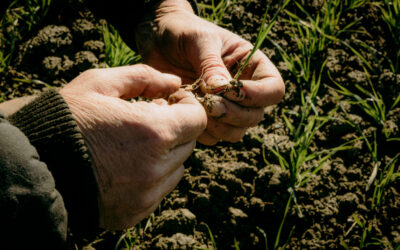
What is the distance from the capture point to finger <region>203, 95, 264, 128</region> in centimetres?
139

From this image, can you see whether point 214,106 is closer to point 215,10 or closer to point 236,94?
point 236,94

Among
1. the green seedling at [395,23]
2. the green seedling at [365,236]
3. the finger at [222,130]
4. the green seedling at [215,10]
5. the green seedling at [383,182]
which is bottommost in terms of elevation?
the green seedling at [365,236]

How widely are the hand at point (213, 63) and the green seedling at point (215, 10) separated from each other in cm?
28

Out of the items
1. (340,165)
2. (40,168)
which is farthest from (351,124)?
→ (40,168)

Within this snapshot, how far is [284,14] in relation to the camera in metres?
2.25

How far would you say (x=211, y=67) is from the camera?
1401mm

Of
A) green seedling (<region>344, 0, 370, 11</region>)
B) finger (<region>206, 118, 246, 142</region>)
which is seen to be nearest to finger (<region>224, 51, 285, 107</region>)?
finger (<region>206, 118, 246, 142</region>)

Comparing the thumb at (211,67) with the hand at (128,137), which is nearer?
the hand at (128,137)

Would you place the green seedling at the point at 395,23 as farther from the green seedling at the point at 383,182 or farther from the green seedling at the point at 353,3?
the green seedling at the point at 383,182

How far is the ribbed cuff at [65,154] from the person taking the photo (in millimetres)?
874

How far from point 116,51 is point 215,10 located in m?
0.73

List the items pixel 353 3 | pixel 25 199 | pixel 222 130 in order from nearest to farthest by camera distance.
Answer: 1. pixel 25 199
2. pixel 222 130
3. pixel 353 3

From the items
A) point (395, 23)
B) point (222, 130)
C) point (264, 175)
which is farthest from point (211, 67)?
point (395, 23)

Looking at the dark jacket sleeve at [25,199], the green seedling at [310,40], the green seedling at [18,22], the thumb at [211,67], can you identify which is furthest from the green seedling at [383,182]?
the green seedling at [18,22]
